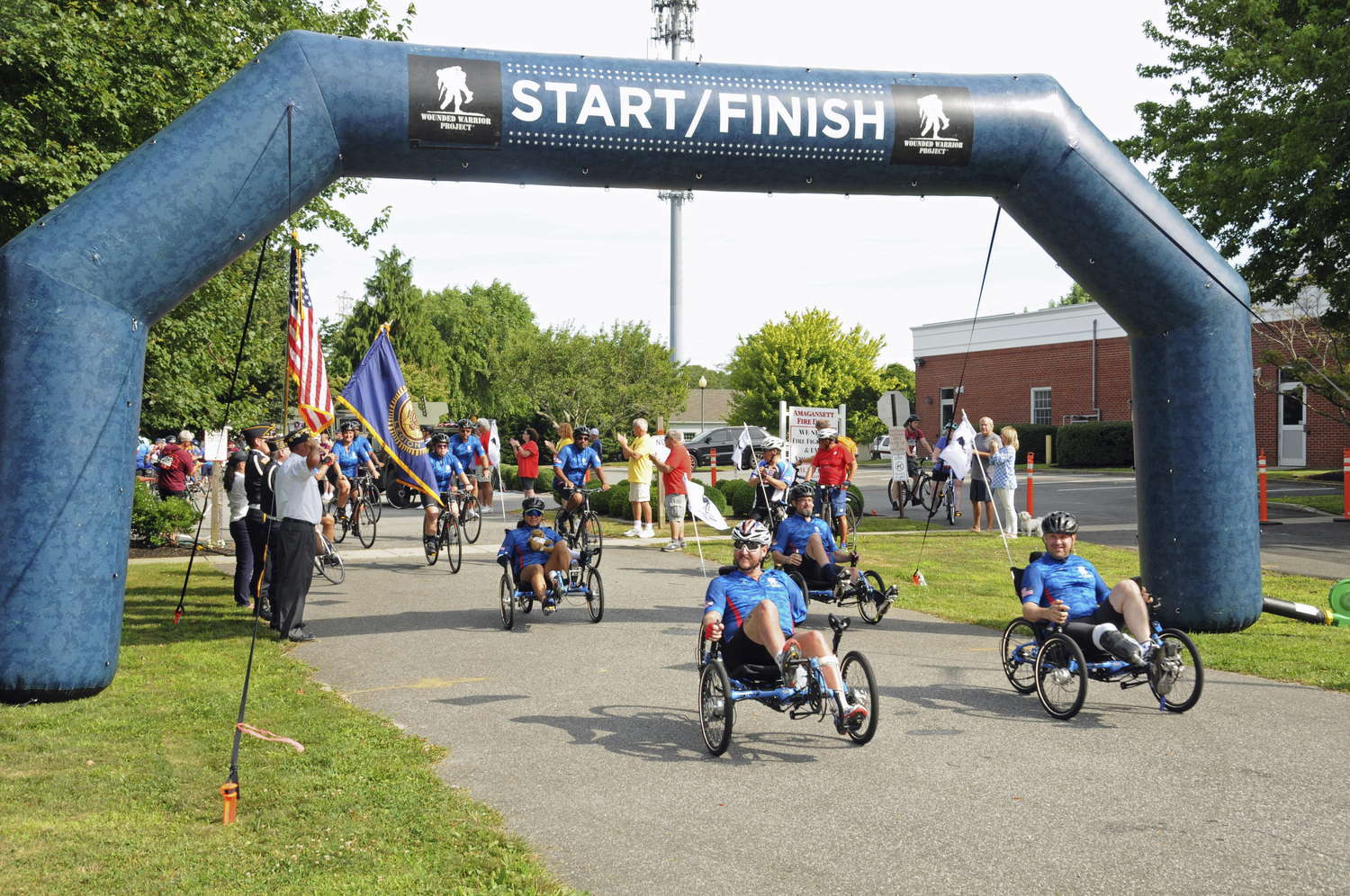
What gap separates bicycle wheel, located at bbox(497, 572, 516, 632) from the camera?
34.8 ft

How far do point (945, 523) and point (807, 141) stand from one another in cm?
1317

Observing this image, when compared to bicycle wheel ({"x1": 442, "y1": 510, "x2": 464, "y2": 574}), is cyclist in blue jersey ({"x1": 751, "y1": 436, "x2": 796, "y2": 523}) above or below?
above

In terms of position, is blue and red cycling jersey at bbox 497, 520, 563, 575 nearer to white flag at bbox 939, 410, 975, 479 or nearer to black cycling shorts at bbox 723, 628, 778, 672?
black cycling shorts at bbox 723, 628, 778, 672

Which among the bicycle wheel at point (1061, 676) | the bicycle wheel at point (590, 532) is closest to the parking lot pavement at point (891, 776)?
the bicycle wheel at point (1061, 676)

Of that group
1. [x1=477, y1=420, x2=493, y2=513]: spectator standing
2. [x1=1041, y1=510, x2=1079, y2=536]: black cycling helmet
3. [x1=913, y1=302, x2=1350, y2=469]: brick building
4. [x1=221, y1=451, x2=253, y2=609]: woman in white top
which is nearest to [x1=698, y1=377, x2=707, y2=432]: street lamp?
[x1=913, y1=302, x2=1350, y2=469]: brick building

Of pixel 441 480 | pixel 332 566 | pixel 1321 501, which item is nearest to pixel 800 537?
pixel 332 566

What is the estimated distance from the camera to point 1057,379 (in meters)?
44.2

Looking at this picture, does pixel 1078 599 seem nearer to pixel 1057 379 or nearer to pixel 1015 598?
pixel 1015 598

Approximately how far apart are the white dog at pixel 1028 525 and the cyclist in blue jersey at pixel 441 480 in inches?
377

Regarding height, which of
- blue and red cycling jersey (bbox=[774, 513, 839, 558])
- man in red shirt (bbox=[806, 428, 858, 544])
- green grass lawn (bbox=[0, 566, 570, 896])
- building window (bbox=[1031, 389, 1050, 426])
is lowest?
green grass lawn (bbox=[0, 566, 570, 896])

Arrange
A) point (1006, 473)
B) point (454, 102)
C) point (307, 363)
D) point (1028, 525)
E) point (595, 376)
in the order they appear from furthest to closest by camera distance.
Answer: point (595, 376) → point (1028, 525) → point (1006, 473) → point (307, 363) → point (454, 102)

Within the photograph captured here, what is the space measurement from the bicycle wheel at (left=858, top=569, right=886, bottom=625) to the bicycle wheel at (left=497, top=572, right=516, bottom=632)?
342cm

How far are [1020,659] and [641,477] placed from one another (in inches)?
445

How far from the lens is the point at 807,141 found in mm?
8898
